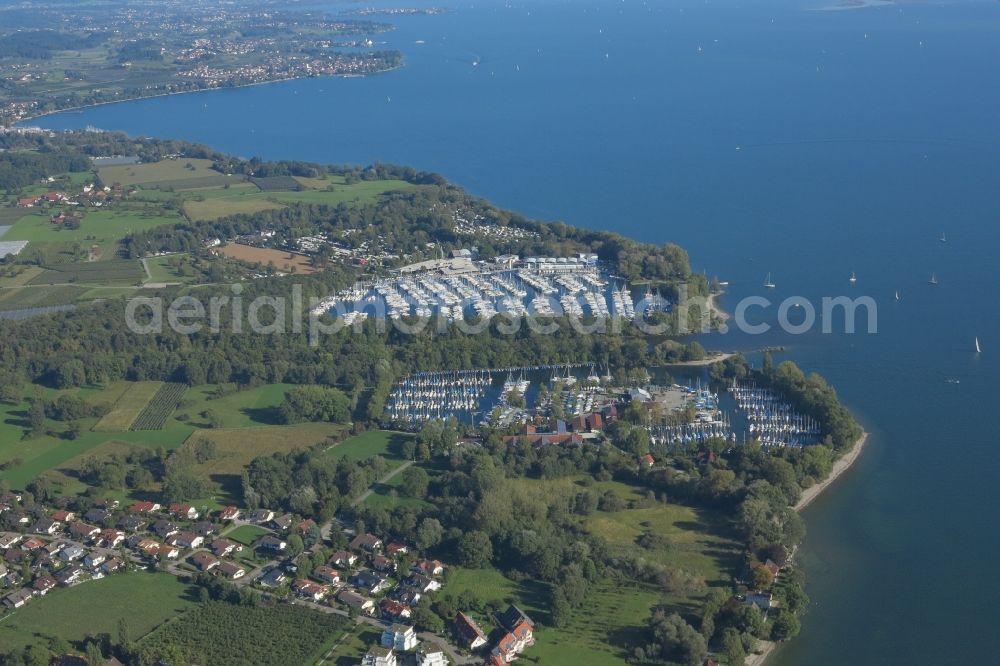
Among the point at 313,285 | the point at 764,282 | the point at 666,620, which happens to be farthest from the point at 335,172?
the point at 666,620

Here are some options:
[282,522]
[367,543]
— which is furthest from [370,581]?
[282,522]

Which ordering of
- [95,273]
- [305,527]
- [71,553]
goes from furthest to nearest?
1. [95,273]
2. [305,527]
3. [71,553]

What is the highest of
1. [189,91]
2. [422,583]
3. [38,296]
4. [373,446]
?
[189,91]

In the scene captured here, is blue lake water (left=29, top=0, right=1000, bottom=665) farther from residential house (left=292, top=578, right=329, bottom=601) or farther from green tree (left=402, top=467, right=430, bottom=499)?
residential house (left=292, top=578, right=329, bottom=601)

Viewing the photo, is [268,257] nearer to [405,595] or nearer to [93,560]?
[93,560]

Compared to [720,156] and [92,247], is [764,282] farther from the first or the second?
[92,247]

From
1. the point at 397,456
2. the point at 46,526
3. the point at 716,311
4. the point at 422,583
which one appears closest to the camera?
the point at 422,583

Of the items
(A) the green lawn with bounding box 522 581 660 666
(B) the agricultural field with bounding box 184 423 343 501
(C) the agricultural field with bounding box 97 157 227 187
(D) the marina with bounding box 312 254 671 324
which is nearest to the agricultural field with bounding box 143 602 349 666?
(A) the green lawn with bounding box 522 581 660 666
